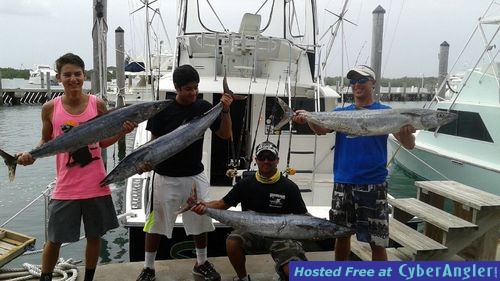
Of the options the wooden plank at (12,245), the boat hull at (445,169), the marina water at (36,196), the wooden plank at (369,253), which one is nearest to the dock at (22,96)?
the marina water at (36,196)

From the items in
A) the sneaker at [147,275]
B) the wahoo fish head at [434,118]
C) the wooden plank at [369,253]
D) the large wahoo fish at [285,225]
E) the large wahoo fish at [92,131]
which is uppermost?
the wahoo fish head at [434,118]

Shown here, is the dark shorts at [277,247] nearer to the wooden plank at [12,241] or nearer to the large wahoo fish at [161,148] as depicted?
the large wahoo fish at [161,148]

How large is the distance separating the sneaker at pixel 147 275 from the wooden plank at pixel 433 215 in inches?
92.2

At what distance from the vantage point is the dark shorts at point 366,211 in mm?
3104

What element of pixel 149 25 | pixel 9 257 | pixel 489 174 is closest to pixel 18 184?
pixel 149 25

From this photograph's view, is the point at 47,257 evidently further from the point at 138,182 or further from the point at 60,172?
the point at 138,182

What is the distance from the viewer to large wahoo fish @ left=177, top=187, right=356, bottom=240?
2975 mm

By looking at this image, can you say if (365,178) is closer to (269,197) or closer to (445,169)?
(269,197)

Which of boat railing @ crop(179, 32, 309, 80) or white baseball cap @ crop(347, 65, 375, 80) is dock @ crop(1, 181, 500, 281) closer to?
white baseball cap @ crop(347, 65, 375, 80)

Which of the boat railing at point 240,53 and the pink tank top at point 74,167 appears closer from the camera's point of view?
the pink tank top at point 74,167

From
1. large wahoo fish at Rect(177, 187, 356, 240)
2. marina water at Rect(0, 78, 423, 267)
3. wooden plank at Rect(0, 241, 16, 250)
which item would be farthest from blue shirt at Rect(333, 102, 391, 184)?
marina water at Rect(0, 78, 423, 267)

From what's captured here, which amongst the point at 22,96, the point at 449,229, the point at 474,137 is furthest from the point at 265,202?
the point at 22,96

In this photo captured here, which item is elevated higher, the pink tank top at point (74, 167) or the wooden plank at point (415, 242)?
the pink tank top at point (74, 167)

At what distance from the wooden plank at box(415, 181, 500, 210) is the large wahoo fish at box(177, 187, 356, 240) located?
135cm
